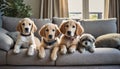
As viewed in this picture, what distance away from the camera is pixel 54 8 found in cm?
464

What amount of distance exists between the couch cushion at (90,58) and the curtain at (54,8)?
6.47 feet

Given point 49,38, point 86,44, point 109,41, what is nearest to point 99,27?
point 109,41

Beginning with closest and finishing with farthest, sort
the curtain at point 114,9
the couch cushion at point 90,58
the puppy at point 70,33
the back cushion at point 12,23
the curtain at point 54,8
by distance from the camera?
the couch cushion at point 90,58, the puppy at point 70,33, the back cushion at point 12,23, the curtain at point 114,9, the curtain at point 54,8

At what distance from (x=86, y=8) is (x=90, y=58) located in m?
2.28

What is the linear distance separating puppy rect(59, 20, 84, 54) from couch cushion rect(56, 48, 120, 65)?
0.35 feet

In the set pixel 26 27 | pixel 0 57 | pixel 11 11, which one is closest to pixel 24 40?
pixel 26 27

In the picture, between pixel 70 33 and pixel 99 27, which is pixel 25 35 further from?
pixel 99 27

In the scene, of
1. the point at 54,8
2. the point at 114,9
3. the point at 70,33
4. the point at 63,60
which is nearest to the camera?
the point at 63,60

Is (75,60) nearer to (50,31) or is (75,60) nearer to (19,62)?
(50,31)

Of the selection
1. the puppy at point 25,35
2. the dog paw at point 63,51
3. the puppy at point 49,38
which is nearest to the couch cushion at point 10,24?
the puppy at point 25,35

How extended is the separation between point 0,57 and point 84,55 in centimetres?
106

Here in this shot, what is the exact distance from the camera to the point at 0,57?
2.78 m

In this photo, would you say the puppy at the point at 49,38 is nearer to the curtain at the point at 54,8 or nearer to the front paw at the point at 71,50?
the front paw at the point at 71,50

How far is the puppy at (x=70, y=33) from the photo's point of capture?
2.87 m
